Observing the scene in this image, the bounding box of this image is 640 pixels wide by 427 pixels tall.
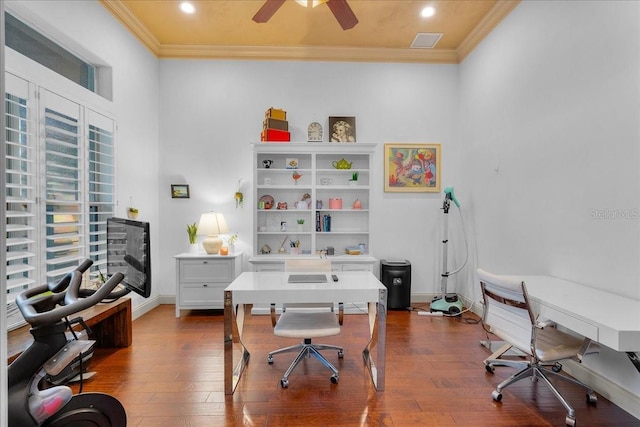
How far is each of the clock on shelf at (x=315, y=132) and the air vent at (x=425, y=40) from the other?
171 centimetres

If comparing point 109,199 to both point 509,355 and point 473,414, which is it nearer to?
point 473,414

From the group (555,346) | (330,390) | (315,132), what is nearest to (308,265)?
(330,390)

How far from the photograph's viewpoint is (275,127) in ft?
13.7

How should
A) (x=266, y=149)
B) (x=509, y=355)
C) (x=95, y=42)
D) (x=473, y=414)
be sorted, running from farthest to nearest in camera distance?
1. (x=266, y=149)
2. (x=95, y=42)
3. (x=509, y=355)
4. (x=473, y=414)

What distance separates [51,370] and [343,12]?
120 inches

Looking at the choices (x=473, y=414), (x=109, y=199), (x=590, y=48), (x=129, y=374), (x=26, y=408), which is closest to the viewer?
(x=26, y=408)

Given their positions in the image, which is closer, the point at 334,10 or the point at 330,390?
the point at 330,390

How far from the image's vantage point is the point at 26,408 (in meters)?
1.10

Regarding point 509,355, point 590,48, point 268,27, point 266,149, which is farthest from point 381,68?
point 509,355

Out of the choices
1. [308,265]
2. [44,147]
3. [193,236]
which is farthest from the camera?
[193,236]

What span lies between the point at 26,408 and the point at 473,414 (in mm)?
2357

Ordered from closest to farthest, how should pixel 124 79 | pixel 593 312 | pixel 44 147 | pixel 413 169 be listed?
pixel 593 312
pixel 44 147
pixel 124 79
pixel 413 169

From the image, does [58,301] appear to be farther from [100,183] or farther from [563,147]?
[563,147]

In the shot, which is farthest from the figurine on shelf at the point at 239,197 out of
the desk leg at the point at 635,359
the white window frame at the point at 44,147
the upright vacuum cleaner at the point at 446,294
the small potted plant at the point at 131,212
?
the desk leg at the point at 635,359
